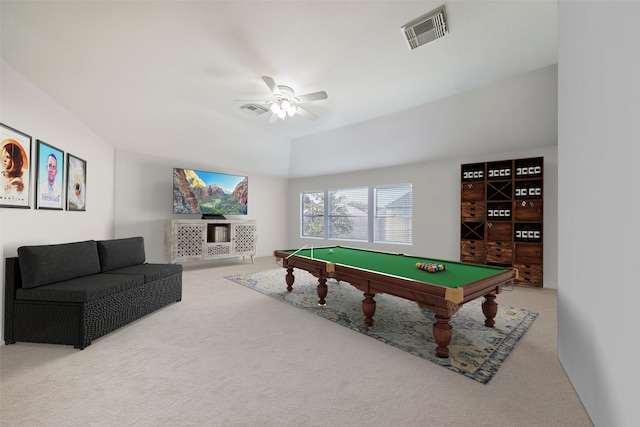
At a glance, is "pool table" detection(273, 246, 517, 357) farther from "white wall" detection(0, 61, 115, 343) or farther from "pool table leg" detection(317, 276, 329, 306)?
"white wall" detection(0, 61, 115, 343)

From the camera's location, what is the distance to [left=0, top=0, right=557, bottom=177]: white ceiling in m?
2.50

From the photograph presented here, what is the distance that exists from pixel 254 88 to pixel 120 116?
247 cm

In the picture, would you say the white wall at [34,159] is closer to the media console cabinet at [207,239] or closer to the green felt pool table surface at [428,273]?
the media console cabinet at [207,239]

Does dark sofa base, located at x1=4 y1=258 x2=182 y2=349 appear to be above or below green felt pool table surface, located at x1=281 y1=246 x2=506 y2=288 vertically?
below

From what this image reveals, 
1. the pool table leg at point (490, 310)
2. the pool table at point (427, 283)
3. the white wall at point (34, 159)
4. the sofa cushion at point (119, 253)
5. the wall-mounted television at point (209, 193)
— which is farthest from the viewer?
the wall-mounted television at point (209, 193)

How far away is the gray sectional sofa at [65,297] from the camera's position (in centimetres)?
234

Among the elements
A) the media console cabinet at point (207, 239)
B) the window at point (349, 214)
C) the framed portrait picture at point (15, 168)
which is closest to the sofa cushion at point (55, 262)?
the framed portrait picture at point (15, 168)

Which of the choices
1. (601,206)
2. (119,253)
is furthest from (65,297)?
(601,206)

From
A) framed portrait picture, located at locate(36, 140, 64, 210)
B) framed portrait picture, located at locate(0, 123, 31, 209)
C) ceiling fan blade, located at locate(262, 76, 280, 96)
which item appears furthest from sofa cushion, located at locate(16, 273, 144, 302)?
ceiling fan blade, located at locate(262, 76, 280, 96)

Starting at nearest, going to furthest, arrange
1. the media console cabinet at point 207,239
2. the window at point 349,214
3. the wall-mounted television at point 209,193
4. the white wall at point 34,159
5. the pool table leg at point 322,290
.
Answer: the white wall at point 34,159, the pool table leg at point 322,290, the media console cabinet at point 207,239, the wall-mounted television at point 209,193, the window at point 349,214

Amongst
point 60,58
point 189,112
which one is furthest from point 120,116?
point 60,58

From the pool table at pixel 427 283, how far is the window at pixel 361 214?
3026mm

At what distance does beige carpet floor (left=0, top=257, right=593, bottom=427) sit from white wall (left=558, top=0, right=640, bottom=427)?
0.38m

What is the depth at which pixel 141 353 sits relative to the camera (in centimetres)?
227
